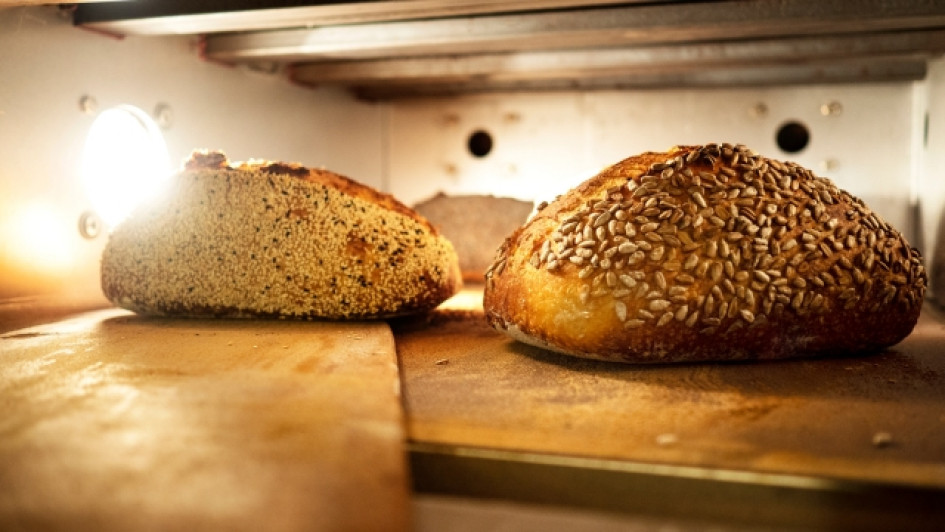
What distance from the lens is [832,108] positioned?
2.49 m

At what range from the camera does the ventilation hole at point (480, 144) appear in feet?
9.37

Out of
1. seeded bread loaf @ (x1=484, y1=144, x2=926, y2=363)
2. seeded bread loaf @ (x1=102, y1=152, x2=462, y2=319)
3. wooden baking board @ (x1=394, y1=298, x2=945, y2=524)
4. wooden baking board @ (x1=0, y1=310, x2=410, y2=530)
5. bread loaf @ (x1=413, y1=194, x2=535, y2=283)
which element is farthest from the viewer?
bread loaf @ (x1=413, y1=194, x2=535, y2=283)

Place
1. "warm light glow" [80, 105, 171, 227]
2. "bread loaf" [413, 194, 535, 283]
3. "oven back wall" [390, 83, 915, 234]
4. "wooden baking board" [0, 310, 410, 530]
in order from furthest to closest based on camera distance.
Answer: "bread loaf" [413, 194, 535, 283]
"oven back wall" [390, 83, 915, 234]
"warm light glow" [80, 105, 171, 227]
"wooden baking board" [0, 310, 410, 530]

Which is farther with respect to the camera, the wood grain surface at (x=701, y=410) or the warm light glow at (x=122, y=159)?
the warm light glow at (x=122, y=159)

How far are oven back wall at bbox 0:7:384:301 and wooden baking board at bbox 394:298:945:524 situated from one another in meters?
0.96

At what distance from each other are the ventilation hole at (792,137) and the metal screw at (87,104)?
2.14 m

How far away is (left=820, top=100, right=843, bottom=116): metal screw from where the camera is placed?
2.48 metres

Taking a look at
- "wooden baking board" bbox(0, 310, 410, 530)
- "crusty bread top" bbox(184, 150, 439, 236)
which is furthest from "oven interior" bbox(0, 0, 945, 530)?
"crusty bread top" bbox(184, 150, 439, 236)

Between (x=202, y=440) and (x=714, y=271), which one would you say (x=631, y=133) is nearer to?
(x=714, y=271)

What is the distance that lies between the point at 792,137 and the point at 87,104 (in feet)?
7.24

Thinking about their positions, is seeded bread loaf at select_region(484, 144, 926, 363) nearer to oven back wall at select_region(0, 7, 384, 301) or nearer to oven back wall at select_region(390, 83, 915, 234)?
oven back wall at select_region(390, 83, 915, 234)

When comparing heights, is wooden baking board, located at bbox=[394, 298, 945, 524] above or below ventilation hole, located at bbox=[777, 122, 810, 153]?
below

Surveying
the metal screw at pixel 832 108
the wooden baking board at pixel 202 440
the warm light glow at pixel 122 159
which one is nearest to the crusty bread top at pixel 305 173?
the warm light glow at pixel 122 159

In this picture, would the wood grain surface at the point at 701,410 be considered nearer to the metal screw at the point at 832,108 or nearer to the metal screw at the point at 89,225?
the metal screw at the point at 89,225
